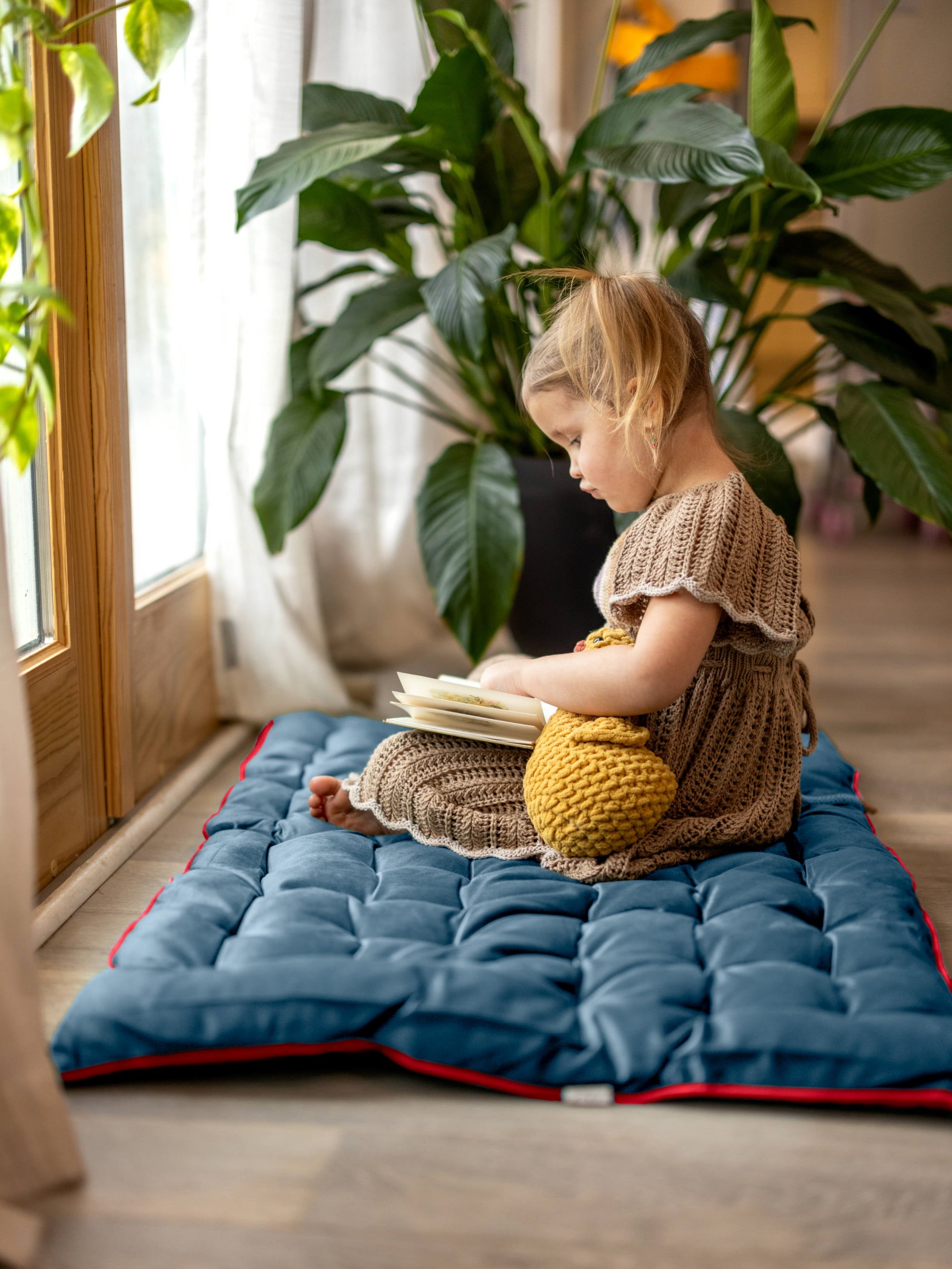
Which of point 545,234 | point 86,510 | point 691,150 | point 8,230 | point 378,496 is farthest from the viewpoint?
point 378,496

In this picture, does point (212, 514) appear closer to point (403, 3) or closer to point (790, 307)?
point (403, 3)

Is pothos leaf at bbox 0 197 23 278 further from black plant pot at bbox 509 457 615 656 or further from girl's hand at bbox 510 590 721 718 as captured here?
black plant pot at bbox 509 457 615 656

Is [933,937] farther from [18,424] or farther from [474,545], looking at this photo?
[18,424]

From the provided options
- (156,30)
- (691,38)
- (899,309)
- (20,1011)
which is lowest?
(20,1011)

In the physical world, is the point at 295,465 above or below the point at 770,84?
below

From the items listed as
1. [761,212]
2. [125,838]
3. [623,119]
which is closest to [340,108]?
[623,119]

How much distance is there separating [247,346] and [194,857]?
33.3 inches

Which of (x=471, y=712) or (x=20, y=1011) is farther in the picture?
(x=471, y=712)

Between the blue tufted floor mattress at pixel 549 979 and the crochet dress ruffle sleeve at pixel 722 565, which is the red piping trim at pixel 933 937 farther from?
the crochet dress ruffle sleeve at pixel 722 565

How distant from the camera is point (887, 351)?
64.5 inches

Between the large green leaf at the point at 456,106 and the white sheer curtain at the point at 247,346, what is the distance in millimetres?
219

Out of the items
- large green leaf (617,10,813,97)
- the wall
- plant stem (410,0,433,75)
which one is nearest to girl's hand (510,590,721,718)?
large green leaf (617,10,813,97)

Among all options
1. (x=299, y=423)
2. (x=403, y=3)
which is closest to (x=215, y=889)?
(x=299, y=423)

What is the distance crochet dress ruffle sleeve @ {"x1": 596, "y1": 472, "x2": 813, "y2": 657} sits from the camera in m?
1.10
